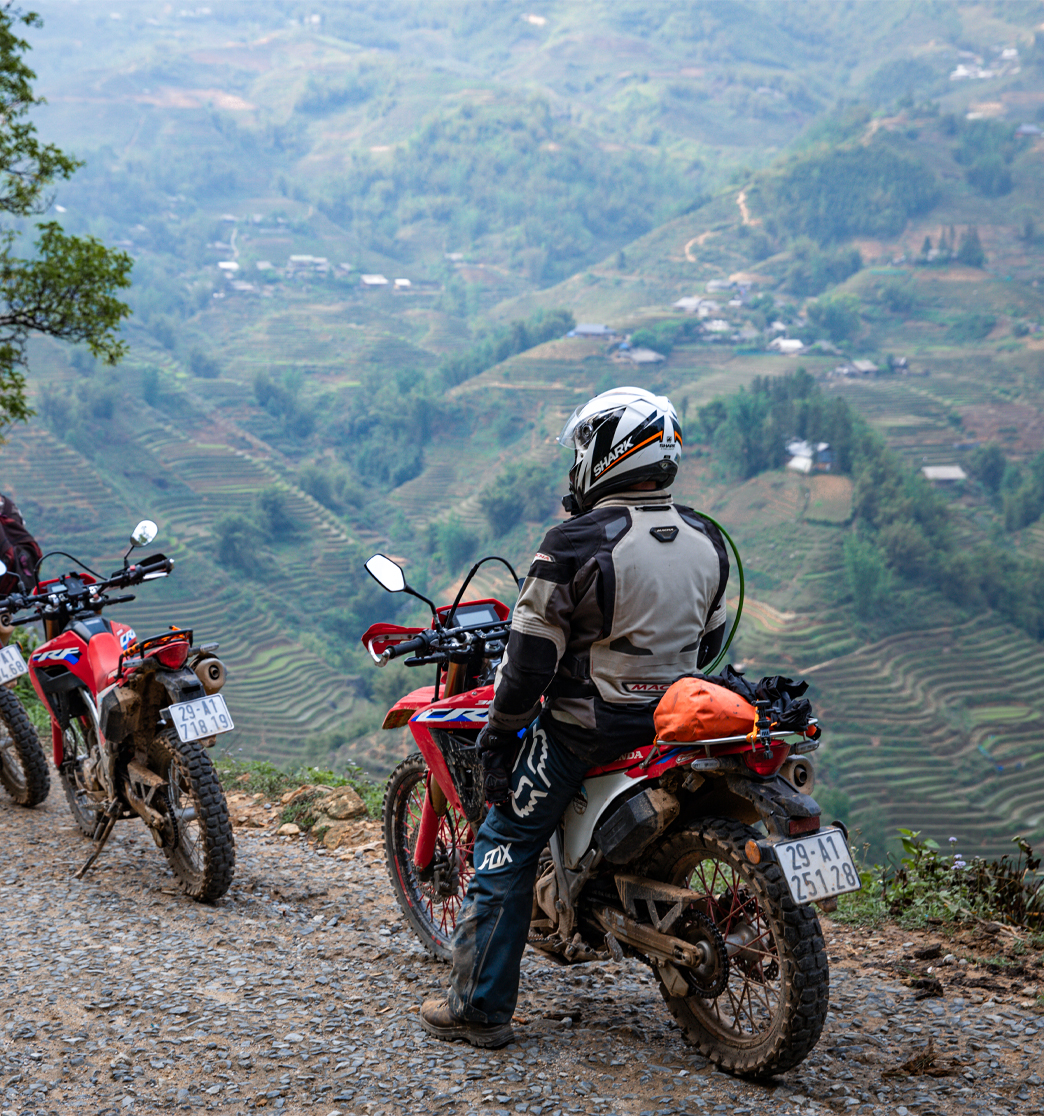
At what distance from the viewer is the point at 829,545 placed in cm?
8994

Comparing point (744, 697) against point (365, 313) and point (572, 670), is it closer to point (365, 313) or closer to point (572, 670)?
point (572, 670)

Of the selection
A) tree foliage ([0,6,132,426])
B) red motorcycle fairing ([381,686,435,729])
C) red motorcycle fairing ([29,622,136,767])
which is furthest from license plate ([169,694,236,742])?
tree foliage ([0,6,132,426])

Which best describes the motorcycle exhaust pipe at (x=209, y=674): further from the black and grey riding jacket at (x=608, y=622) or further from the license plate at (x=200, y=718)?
the black and grey riding jacket at (x=608, y=622)

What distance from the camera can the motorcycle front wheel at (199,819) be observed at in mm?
4492

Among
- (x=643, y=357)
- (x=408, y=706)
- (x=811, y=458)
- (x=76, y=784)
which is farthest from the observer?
(x=643, y=357)

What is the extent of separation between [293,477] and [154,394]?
771 inches

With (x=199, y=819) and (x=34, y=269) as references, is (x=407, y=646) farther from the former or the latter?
(x=34, y=269)

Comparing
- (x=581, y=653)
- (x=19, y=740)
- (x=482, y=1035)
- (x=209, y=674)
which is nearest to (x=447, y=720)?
(x=581, y=653)

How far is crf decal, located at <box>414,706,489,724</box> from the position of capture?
3.57 metres

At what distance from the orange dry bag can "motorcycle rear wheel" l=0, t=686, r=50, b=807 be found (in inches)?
175

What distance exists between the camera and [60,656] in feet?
17.4

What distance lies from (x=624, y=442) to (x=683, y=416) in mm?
98188

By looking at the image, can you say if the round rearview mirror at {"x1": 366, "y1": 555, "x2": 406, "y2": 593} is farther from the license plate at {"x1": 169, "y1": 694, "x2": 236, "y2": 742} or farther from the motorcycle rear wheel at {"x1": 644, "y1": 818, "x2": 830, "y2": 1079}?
the license plate at {"x1": 169, "y1": 694, "x2": 236, "y2": 742}

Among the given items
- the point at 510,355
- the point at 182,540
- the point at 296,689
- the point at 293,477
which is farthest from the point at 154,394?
the point at 296,689
